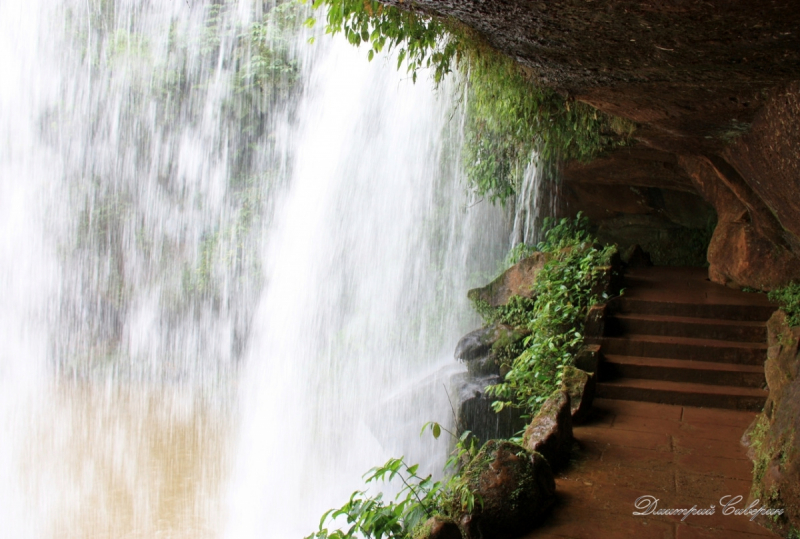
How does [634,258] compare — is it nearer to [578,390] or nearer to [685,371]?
[685,371]

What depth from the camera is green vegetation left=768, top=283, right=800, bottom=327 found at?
5.96m

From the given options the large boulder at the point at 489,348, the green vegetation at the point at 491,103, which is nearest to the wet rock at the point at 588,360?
the large boulder at the point at 489,348

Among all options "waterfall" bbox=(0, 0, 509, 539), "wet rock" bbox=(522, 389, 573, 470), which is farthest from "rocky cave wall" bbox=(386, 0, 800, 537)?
"waterfall" bbox=(0, 0, 509, 539)

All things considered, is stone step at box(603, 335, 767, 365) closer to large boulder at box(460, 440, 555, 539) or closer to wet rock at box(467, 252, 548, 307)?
wet rock at box(467, 252, 548, 307)

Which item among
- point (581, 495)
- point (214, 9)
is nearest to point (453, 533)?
point (581, 495)

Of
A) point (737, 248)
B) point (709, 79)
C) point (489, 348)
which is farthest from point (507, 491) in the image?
point (737, 248)

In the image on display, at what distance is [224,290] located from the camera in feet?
46.2

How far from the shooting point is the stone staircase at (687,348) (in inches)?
238

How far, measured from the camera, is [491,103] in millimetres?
7496

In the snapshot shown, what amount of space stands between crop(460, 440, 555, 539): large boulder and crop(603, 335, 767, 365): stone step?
327 cm

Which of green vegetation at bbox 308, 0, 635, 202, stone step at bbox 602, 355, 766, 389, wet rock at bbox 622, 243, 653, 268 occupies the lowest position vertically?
stone step at bbox 602, 355, 766, 389

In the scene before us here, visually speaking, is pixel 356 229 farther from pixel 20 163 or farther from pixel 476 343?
pixel 20 163

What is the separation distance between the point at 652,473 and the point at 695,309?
3566mm

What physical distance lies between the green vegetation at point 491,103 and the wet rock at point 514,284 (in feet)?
5.36
